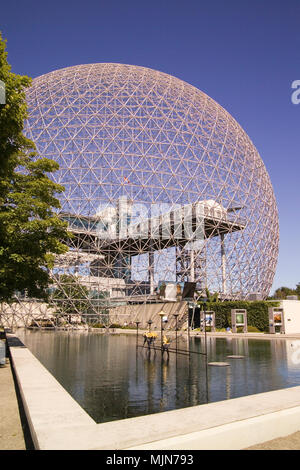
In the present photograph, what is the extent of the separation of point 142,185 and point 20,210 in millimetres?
23515

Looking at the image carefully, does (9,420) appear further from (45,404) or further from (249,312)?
(249,312)

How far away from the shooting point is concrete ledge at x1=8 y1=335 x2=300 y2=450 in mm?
3652

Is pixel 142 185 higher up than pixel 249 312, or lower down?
higher up

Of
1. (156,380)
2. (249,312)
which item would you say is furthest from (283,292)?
(156,380)

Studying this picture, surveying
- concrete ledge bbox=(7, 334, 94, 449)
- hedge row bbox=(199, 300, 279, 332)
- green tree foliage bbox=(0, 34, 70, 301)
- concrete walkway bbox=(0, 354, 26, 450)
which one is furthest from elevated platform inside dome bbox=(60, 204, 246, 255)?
concrete ledge bbox=(7, 334, 94, 449)

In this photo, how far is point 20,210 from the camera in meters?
12.0

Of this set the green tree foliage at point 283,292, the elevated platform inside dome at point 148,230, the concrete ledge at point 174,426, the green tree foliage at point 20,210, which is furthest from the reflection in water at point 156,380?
the green tree foliage at point 283,292

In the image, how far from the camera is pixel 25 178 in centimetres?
1388

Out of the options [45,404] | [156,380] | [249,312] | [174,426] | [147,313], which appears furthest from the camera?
[147,313]

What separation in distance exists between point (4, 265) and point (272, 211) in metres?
40.6

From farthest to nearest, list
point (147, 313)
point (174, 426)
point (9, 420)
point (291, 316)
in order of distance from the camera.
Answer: point (147, 313) → point (291, 316) → point (9, 420) → point (174, 426)

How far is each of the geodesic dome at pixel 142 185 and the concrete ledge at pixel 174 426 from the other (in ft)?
96.0

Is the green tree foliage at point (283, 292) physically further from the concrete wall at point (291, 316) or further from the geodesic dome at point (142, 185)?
the concrete wall at point (291, 316)

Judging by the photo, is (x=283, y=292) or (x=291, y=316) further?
(x=283, y=292)
